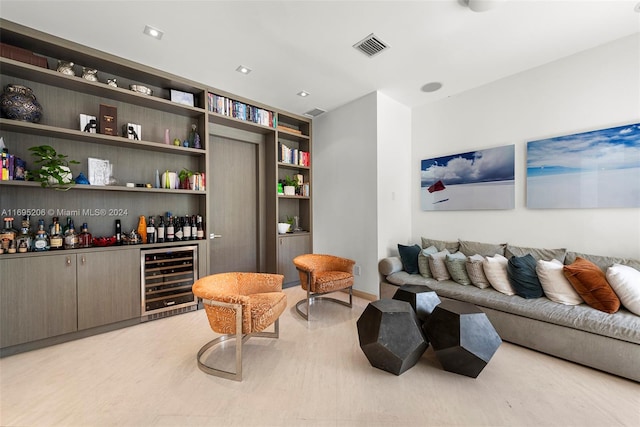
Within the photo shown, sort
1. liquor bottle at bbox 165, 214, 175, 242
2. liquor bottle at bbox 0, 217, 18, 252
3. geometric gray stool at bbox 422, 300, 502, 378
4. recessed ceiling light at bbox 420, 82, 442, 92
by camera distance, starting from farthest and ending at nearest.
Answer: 1. recessed ceiling light at bbox 420, 82, 442, 92
2. liquor bottle at bbox 165, 214, 175, 242
3. liquor bottle at bbox 0, 217, 18, 252
4. geometric gray stool at bbox 422, 300, 502, 378

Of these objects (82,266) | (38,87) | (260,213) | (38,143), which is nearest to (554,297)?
(260,213)

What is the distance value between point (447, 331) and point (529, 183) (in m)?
2.08

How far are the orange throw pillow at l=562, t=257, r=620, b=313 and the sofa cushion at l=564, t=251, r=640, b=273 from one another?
142mm

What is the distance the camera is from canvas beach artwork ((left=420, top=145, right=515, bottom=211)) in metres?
3.05

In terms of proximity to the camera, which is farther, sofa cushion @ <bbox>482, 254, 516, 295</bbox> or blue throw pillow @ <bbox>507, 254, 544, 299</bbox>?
sofa cushion @ <bbox>482, 254, 516, 295</bbox>

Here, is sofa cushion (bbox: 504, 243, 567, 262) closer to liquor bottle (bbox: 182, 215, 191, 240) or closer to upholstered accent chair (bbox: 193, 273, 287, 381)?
upholstered accent chair (bbox: 193, 273, 287, 381)

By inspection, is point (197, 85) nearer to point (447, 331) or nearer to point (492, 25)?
point (492, 25)

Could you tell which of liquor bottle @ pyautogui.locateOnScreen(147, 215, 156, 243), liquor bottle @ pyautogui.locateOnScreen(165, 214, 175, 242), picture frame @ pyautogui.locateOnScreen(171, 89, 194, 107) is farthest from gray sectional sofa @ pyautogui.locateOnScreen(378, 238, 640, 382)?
picture frame @ pyautogui.locateOnScreen(171, 89, 194, 107)

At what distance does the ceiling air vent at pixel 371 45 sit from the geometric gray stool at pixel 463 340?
2433 millimetres

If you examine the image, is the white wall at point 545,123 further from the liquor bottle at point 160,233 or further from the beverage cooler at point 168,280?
the liquor bottle at point 160,233

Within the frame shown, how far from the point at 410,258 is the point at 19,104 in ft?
13.8

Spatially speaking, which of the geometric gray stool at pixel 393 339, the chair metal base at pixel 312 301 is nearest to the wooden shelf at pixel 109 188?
the chair metal base at pixel 312 301

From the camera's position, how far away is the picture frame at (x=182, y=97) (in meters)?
3.06

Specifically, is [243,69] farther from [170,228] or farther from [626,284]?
[626,284]
